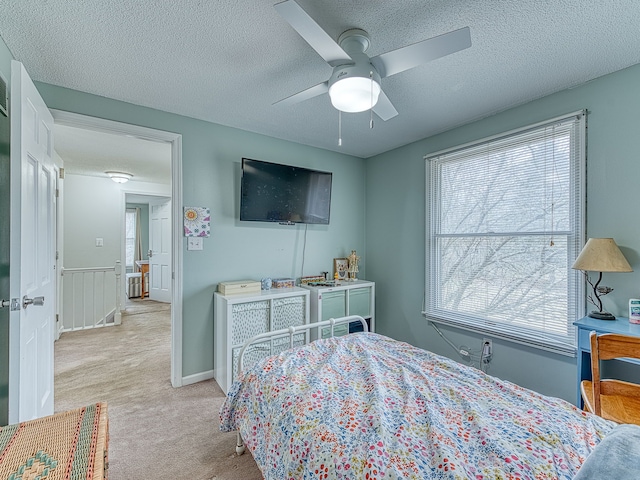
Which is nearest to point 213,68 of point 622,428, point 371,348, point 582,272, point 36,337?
point 36,337

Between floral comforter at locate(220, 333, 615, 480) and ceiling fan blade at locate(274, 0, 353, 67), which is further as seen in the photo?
ceiling fan blade at locate(274, 0, 353, 67)

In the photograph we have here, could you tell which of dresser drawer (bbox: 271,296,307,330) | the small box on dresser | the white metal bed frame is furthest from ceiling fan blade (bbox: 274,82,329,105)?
dresser drawer (bbox: 271,296,307,330)

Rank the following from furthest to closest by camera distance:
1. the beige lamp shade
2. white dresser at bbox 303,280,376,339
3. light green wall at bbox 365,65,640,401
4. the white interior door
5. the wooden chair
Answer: the white interior door < white dresser at bbox 303,280,376,339 < light green wall at bbox 365,65,640,401 < the beige lamp shade < the wooden chair

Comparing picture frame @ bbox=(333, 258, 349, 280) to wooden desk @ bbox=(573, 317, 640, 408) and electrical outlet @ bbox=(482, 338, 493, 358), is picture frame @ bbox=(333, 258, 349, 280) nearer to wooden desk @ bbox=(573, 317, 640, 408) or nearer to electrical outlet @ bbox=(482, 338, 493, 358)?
electrical outlet @ bbox=(482, 338, 493, 358)

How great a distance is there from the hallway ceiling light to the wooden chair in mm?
5939

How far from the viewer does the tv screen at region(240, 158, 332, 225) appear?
9.81ft

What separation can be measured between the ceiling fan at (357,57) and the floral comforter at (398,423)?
1.52 metres

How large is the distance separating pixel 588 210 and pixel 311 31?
2.25 metres

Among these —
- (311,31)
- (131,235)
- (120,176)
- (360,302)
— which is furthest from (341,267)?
(131,235)

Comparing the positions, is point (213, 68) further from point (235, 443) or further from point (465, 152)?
point (235, 443)

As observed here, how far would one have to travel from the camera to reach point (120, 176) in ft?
16.2

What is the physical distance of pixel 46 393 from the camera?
1.96 metres

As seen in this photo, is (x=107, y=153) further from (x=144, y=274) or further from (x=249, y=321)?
(x=144, y=274)

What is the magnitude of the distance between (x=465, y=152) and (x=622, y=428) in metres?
2.42
